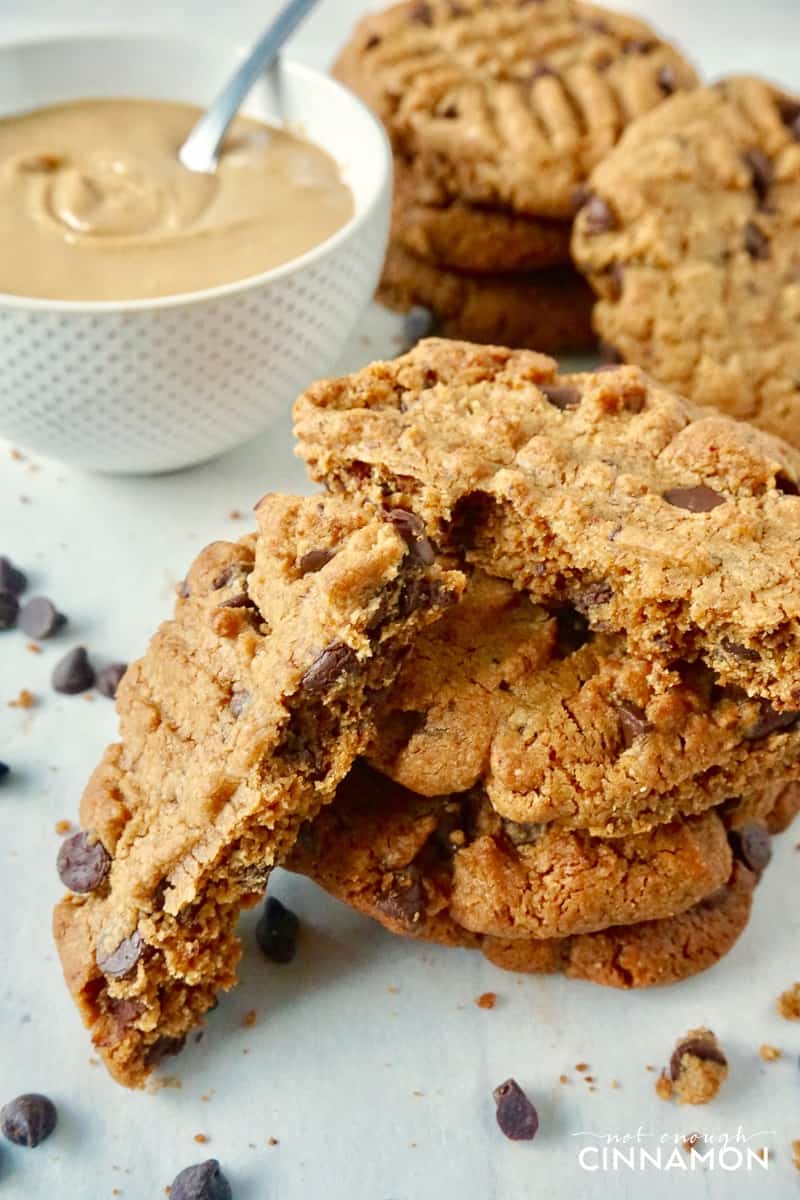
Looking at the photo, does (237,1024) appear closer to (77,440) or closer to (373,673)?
(373,673)

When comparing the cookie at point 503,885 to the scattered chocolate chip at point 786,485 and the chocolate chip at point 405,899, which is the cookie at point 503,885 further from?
the scattered chocolate chip at point 786,485

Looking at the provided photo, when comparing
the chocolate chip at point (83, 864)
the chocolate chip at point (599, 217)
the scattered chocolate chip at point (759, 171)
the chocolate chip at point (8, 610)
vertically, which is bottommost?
the chocolate chip at point (8, 610)

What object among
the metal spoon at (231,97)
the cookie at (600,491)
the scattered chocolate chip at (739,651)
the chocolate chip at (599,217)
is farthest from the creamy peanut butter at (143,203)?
the scattered chocolate chip at (739,651)

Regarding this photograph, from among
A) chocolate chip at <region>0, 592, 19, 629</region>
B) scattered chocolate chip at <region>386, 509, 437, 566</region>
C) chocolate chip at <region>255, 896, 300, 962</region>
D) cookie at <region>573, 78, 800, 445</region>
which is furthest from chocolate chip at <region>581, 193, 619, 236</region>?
chocolate chip at <region>255, 896, 300, 962</region>

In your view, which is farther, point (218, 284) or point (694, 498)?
point (218, 284)

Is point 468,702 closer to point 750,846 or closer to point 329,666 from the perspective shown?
point 329,666

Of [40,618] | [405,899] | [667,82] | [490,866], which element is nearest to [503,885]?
[490,866]

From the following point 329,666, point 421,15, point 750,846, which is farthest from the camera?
point 421,15

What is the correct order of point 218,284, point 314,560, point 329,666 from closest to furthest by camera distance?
point 329,666 → point 314,560 → point 218,284
